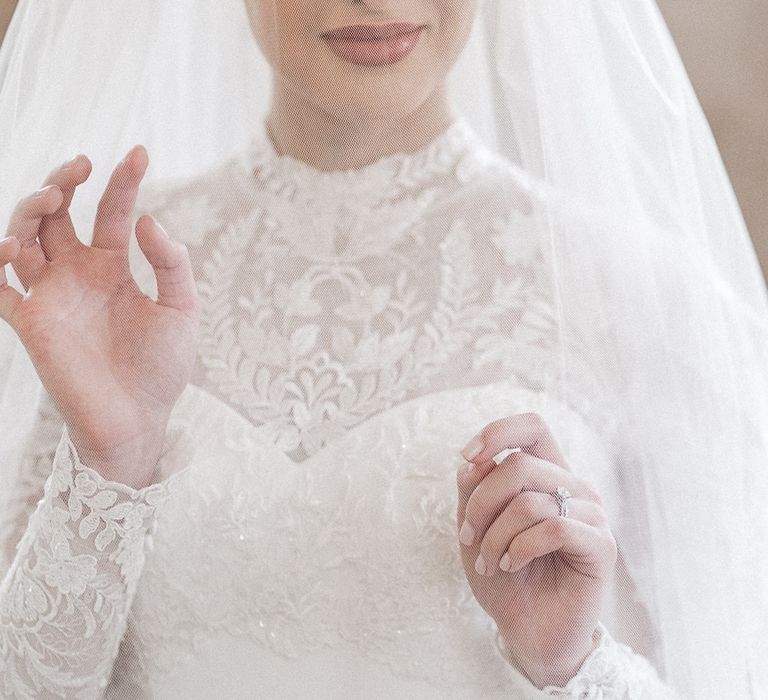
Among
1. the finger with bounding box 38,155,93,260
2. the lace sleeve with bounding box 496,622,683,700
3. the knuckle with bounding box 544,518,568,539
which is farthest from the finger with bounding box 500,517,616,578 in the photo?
the finger with bounding box 38,155,93,260

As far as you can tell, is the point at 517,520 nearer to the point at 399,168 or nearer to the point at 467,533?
the point at 467,533

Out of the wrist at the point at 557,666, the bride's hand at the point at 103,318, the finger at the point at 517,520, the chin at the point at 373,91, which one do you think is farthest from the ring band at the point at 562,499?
the chin at the point at 373,91

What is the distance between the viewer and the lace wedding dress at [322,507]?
3.39ft

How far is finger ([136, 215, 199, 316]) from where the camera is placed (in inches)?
35.9

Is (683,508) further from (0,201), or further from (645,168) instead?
(0,201)

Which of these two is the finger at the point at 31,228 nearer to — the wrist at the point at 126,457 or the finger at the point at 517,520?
the wrist at the point at 126,457

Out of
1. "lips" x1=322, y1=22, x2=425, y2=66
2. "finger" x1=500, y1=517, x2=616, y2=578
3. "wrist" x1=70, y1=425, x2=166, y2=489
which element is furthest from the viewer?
"lips" x1=322, y1=22, x2=425, y2=66

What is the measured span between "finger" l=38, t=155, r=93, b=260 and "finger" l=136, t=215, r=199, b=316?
63 mm

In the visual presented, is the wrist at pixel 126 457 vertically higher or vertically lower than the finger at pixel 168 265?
lower

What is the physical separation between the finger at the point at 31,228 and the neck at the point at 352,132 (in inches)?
13.8

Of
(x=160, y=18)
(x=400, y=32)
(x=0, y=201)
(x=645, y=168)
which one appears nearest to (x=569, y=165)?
(x=645, y=168)

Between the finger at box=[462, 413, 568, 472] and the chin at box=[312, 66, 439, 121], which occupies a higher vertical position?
the chin at box=[312, 66, 439, 121]

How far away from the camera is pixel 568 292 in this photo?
3.53ft

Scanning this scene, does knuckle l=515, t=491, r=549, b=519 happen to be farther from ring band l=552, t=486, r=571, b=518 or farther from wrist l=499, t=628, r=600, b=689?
wrist l=499, t=628, r=600, b=689
